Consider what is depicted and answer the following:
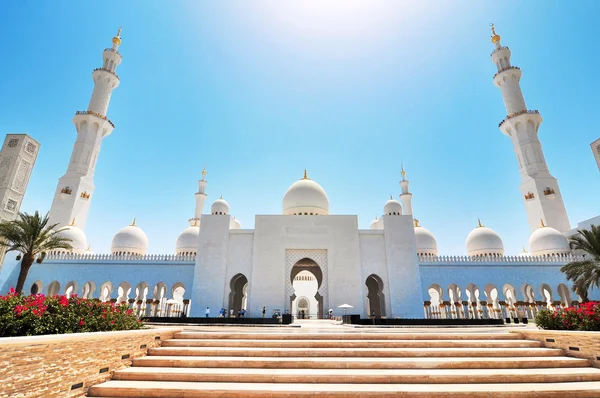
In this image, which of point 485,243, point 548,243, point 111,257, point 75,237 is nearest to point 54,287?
point 75,237

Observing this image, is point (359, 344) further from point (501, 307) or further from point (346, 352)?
point (501, 307)

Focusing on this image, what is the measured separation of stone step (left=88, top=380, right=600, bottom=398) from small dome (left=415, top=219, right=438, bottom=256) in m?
22.0

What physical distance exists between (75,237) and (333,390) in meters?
24.4

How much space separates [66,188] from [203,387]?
25.4 m

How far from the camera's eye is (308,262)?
2414cm

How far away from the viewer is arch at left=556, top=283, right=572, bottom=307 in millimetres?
21508

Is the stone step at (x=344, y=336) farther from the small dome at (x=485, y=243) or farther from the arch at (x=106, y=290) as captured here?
the small dome at (x=485, y=243)

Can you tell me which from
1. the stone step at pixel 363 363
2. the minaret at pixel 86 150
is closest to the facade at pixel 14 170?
the minaret at pixel 86 150

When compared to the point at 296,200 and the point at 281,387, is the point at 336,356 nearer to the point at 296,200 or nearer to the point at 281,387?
the point at 281,387

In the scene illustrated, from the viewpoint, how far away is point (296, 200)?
915 inches

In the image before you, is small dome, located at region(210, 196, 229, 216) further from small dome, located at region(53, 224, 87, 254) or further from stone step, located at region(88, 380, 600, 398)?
A: stone step, located at region(88, 380, 600, 398)

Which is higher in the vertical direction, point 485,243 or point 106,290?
point 485,243

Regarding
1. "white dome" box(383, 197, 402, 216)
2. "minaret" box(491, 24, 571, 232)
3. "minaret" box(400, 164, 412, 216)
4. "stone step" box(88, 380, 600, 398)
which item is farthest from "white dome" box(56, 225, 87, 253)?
"minaret" box(491, 24, 571, 232)

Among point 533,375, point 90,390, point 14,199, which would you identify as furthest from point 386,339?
point 14,199
